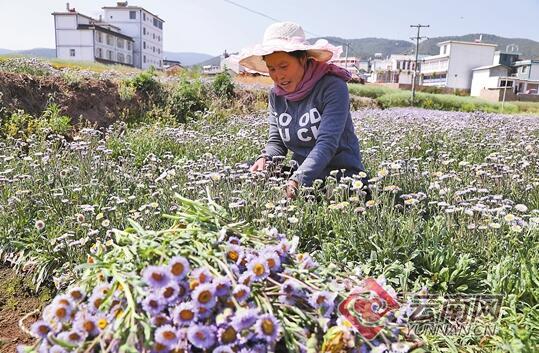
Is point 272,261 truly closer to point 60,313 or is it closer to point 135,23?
point 60,313

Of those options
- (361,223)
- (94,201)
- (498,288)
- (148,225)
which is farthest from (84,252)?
(498,288)

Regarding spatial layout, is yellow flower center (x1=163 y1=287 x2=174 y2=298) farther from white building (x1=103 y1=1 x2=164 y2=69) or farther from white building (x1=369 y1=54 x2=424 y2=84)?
white building (x1=369 y1=54 x2=424 y2=84)

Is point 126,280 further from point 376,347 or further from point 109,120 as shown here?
point 109,120

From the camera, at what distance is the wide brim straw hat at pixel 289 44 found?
294 centimetres

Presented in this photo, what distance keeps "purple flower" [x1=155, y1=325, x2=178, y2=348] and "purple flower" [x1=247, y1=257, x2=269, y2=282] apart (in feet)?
0.73

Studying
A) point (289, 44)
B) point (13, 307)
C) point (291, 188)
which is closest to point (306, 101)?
point (289, 44)

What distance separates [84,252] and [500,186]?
3.11 metres

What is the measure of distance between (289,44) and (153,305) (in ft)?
7.58

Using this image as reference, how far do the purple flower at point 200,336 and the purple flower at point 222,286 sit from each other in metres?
0.08

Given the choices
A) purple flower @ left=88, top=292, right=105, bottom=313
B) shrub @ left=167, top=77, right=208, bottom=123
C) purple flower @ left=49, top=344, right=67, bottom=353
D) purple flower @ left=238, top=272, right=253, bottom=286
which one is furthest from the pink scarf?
shrub @ left=167, top=77, right=208, bottom=123

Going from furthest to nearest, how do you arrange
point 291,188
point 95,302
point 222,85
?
1. point 222,85
2. point 291,188
3. point 95,302

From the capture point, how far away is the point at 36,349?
1021 millimetres

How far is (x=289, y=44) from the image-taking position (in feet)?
9.72

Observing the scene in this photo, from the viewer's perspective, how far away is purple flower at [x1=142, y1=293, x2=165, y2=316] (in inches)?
38.8
